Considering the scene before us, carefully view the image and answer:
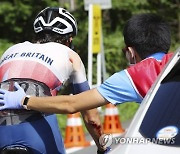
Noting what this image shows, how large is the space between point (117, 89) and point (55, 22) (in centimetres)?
110

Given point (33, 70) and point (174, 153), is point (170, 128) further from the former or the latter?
point (33, 70)

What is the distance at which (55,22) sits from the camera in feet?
13.7

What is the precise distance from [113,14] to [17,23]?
363cm

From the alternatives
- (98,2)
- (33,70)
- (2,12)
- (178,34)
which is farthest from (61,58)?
(178,34)

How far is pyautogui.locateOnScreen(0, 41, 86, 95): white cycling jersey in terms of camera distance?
3.97 metres

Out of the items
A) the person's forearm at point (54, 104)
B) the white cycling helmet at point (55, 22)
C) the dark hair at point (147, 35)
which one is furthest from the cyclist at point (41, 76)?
the dark hair at point (147, 35)

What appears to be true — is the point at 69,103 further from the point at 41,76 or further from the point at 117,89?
the point at 41,76

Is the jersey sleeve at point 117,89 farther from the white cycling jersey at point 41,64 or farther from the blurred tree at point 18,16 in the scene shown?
the blurred tree at point 18,16

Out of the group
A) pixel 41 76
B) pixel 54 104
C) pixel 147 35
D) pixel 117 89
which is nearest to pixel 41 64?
pixel 41 76

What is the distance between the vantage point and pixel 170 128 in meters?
2.79

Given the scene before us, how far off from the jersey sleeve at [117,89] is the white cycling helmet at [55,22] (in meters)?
1.03

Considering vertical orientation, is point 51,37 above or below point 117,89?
above

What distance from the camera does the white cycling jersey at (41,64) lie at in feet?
13.0

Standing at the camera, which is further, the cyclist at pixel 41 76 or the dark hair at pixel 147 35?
the cyclist at pixel 41 76
